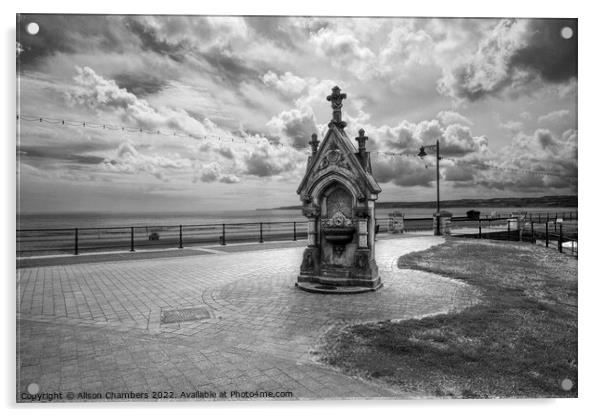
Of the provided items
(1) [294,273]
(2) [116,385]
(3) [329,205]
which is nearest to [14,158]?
(2) [116,385]

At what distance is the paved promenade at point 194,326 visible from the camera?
368cm

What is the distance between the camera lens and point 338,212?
7500mm

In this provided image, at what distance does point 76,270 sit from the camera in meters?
9.50

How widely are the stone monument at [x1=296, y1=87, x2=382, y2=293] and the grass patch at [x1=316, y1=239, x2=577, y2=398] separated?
2.15 metres

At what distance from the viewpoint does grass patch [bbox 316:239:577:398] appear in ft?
11.8

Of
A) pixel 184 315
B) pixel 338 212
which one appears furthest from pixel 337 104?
pixel 184 315

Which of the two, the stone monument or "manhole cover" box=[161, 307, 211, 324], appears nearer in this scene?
"manhole cover" box=[161, 307, 211, 324]

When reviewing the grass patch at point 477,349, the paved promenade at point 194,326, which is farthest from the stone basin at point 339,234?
the grass patch at point 477,349

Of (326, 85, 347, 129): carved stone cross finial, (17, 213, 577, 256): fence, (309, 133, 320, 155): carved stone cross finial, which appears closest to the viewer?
(326, 85, 347, 129): carved stone cross finial

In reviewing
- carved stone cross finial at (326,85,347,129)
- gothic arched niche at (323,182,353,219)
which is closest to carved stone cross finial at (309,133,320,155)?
carved stone cross finial at (326,85,347,129)

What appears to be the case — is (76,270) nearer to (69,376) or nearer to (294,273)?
(294,273)

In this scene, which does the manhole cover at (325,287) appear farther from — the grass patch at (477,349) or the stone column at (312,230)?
the grass patch at (477,349)

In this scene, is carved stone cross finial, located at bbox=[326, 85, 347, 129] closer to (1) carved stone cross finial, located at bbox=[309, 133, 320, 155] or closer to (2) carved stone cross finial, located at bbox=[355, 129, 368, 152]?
(2) carved stone cross finial, located at bbox=[355, 129, 368, 152]

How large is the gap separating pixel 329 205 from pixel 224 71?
3386 mm
